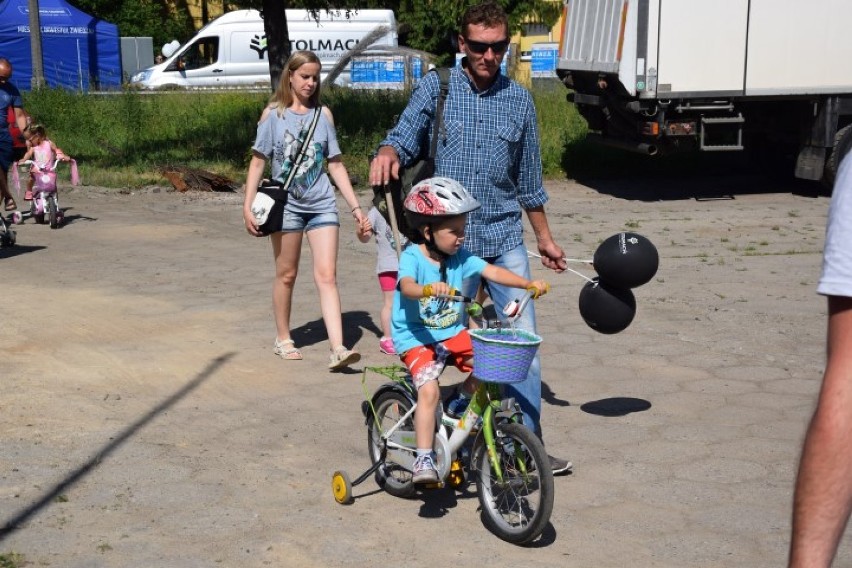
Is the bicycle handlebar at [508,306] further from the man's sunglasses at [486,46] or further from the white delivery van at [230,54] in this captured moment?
the white delivery van at [230,54]

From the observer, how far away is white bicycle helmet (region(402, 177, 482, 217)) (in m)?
4.89

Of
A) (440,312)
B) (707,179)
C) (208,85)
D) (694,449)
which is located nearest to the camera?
(440,312)

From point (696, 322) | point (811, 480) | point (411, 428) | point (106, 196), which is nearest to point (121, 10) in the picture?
point (106, 196)

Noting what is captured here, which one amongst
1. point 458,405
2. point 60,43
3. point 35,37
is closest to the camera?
point 458,405

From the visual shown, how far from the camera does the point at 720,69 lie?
16.2m

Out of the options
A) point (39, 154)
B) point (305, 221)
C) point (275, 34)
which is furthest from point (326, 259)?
point (275, 34)

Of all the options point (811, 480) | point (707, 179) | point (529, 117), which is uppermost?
point (529, 117)

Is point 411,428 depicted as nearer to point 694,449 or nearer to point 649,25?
point 694,449

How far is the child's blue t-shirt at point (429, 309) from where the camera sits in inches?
199

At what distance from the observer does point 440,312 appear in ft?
16.8

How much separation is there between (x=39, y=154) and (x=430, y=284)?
1045 centimetres

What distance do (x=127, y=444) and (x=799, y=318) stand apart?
5265 mm

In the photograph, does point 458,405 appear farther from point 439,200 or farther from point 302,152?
point 302,152

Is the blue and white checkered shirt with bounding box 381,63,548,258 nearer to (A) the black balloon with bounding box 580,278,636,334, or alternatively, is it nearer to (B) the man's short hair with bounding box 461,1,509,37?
(B) the man's short hair with bounding box 461,1,509,37
